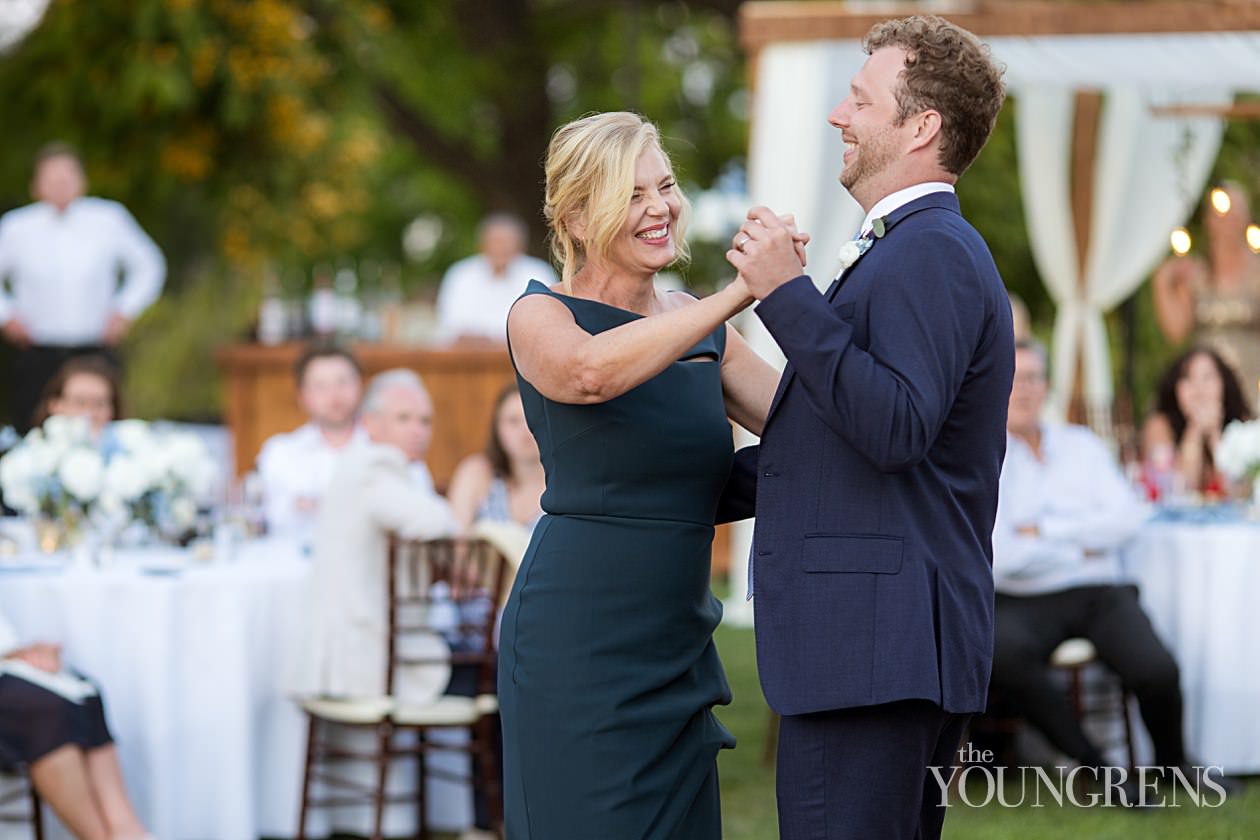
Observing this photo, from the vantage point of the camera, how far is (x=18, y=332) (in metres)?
9.30

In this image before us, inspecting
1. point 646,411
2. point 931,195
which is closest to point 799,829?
point 646,411

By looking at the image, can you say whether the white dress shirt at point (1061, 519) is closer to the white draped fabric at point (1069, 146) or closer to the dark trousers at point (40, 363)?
the white draped fabric at point (1069, 146)

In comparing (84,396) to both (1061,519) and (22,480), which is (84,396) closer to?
(22,480)

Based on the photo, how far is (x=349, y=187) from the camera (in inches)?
499

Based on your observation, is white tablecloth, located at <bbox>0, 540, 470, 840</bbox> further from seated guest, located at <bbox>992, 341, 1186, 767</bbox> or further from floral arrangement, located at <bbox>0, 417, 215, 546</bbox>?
seated guest, located at <bbox>992, 341, 1186, 767</bbox>

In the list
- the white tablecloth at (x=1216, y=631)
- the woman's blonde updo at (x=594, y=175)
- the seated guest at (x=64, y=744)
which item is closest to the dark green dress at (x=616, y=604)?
the woman's blonde updo at (x=594, y=175)

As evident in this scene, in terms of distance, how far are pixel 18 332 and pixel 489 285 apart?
107 inches

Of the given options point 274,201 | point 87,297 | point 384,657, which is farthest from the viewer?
point 274,201

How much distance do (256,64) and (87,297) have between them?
2.19 m

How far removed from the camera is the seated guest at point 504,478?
6.07 metres

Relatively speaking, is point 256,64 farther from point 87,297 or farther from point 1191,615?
point 1191,615

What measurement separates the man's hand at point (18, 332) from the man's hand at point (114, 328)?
16.0 inches

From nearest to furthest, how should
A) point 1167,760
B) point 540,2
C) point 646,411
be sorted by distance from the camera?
point 646,411 → point 1167,760 → point 540,2

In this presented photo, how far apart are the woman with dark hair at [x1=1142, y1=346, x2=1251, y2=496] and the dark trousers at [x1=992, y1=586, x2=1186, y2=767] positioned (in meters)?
1.38
